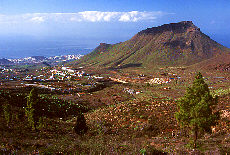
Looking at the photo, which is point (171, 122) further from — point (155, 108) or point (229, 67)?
point (229, 67)

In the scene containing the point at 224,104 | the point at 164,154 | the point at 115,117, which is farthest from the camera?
the point at 115,117

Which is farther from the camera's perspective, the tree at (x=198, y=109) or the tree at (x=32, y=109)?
the tree at (x=32, y=109)

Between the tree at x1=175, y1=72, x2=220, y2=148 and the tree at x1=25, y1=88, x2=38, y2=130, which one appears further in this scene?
the tree at x1=25, y1=88, x2=38, y2=130

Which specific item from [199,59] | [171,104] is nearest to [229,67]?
[199,59]

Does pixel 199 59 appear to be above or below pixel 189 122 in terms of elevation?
above

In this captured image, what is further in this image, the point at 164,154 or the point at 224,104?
the point at 224,104

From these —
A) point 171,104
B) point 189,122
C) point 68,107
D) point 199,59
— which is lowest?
point 68,107

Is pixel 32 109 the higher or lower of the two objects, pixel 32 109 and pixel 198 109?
the lower

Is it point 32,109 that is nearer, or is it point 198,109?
point 198,109
